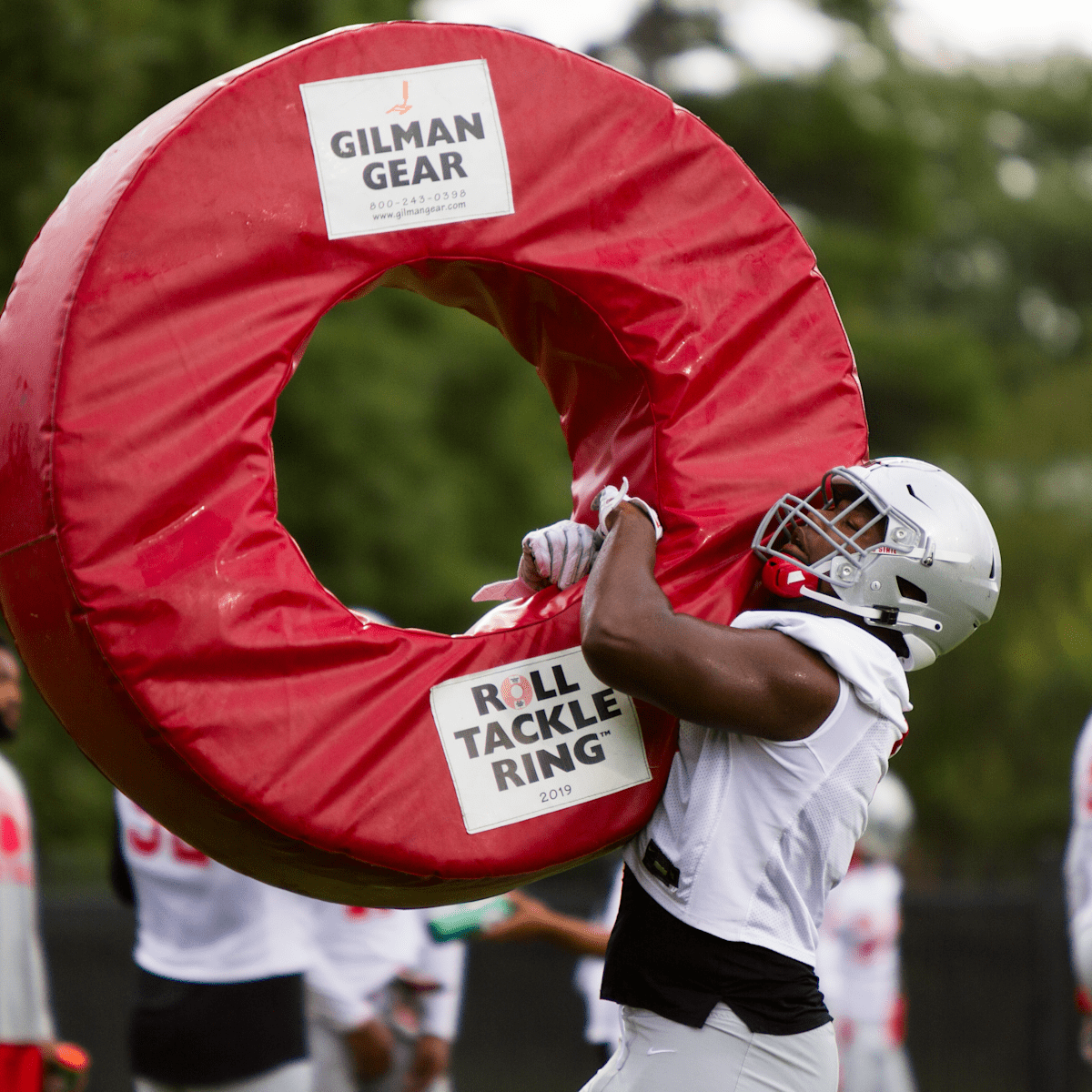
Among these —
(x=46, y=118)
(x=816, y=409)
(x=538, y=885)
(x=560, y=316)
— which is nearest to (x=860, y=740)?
(x=816, y=409)

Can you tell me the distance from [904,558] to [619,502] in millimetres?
499

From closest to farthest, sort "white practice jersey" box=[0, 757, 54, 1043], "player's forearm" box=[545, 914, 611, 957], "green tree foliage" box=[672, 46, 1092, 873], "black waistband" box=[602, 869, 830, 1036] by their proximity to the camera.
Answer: "black waistband" box=[602, 869, 830, 1036] → "white practice jersey" box=[0, 757, 54, 1043] → "player's forearm" box=[545, 914, 611, 957] → "green tree foliage" box=[672, 46, 1092, 873]

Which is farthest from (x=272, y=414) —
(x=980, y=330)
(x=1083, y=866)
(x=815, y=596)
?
(x=980, y=330)

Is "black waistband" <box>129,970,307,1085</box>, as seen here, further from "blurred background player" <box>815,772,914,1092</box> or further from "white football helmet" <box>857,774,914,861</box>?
"white football helmet" <box>857,774,914,861</box>

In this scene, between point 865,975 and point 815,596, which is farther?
point 865,975

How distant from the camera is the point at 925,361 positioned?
15648mm

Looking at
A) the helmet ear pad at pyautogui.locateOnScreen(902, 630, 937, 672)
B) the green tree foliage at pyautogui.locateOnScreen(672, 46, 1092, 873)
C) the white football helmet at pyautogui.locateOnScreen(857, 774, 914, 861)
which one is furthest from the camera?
the green tree foliage at pyautogui.locateOnScreen(672, 46, 1092, 873)

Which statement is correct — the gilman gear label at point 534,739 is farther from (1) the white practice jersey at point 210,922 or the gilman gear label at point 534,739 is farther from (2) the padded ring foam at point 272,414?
(1) the white practice jersey at point 210,922

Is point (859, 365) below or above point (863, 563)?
below

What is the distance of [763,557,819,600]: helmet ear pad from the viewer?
2.64 meters

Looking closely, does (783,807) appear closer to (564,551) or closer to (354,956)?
(564,551)

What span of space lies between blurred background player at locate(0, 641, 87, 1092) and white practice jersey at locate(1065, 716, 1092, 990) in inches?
106

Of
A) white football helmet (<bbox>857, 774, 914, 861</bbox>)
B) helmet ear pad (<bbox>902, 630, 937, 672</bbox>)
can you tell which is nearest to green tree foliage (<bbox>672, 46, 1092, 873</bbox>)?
white football helmet (<bbox>857, 774, 914, 861</bbox>)

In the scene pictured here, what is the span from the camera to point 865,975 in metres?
7.30
